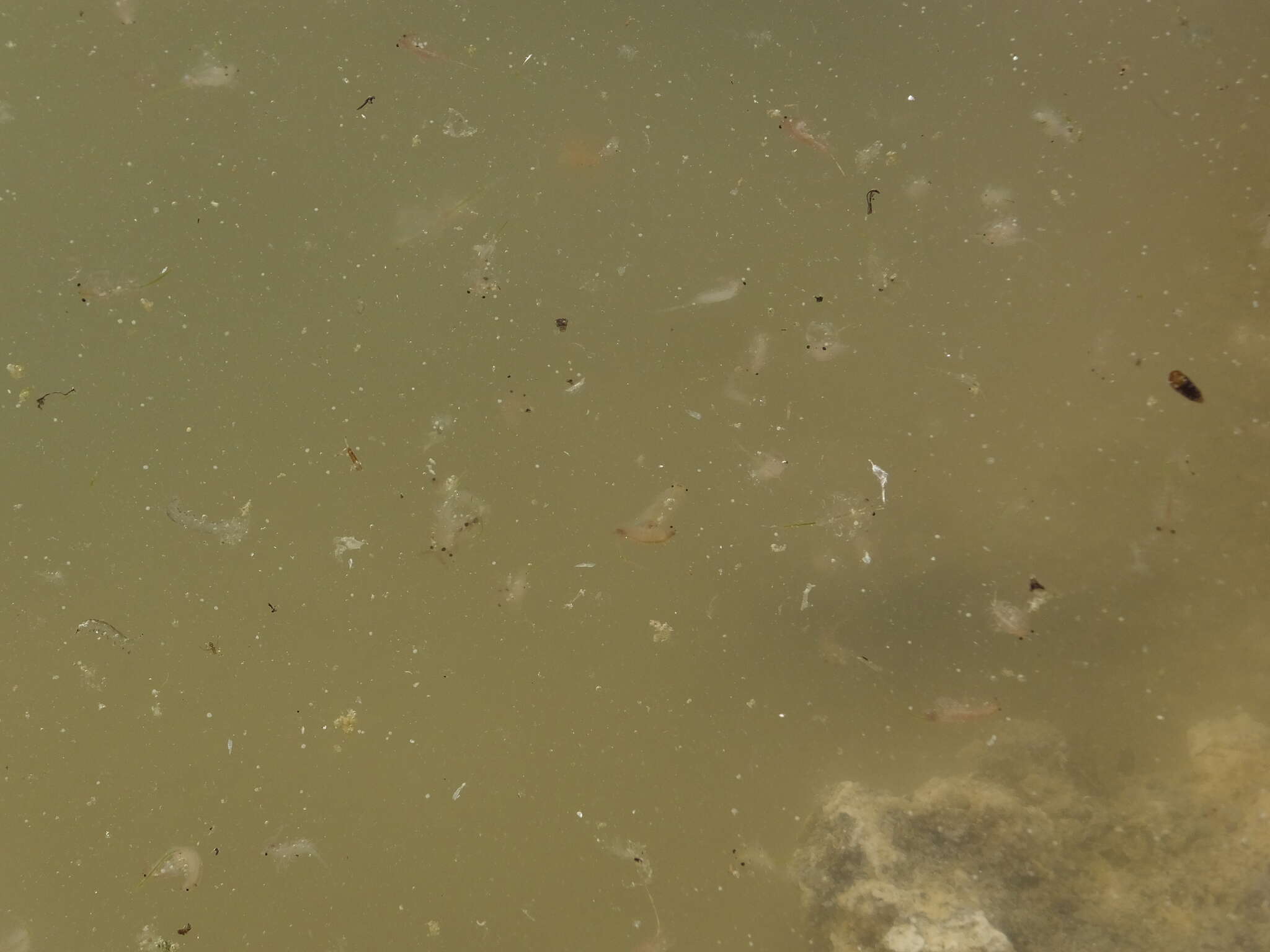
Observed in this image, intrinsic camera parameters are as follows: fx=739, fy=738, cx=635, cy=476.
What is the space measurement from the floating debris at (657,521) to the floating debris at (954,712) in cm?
93

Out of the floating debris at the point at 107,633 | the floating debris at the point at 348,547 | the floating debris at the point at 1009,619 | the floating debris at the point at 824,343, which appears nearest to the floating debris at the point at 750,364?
the floating debris at the point at 824,343

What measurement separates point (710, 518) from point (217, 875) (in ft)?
6.12

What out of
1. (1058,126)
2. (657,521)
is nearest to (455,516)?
(657,521)

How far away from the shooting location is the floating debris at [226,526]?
2.32m

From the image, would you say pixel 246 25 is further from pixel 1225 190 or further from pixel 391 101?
pixel 1225 190

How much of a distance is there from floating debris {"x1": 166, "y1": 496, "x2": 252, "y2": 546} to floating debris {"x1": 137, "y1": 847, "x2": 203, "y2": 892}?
3.12ft

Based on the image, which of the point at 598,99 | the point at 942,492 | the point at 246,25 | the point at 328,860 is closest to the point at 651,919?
the point at 328,860

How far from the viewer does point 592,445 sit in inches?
89.5

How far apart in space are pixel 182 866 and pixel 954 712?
2.39 m

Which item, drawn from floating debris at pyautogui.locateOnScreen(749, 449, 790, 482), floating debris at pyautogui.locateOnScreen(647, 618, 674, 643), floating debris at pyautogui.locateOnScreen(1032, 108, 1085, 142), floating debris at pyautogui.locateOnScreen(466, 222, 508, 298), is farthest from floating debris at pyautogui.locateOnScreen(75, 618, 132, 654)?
floating debris at pyautogui.locateOnScreen(1032, 108, 1085, 142)

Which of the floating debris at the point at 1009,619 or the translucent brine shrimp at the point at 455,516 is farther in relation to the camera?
the translucent brine shrimp at the point at 455,516

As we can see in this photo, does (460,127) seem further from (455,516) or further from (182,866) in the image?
(182,866)

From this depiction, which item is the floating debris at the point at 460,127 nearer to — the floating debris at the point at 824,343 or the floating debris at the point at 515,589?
the floating debris at the point at 824,343

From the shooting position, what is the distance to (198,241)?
2.34m
